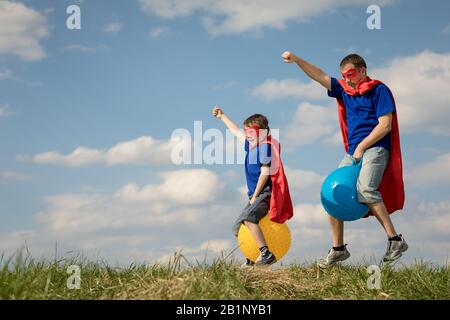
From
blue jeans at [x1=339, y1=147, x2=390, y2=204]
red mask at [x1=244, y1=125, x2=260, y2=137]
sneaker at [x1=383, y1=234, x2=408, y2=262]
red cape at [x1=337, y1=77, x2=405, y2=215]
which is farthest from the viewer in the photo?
red mask at [x1=244, y1=125, x2=260, y2=137]

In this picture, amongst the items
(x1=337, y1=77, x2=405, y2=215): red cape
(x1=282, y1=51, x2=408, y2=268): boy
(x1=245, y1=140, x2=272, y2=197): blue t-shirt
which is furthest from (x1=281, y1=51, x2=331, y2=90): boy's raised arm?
(x1=245, y1=140, x2=272, y2=197): blue t-shirt

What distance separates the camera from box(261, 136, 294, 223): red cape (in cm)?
755

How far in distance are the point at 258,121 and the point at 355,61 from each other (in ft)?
5.38

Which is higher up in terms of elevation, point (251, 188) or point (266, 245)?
point (251, 188)

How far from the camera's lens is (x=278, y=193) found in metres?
7.59

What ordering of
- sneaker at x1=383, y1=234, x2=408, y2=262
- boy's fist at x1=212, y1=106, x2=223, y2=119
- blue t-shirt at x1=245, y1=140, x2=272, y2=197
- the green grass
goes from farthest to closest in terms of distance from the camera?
1. boy's fist at x1=212, y1=106, x2=223, y2=119
2. blue t-shirt at x1=245, y1=140, x2=272, y2=197
3. sneaker at x1=383, y1=234, x2=408, y2=262
4. the green grass

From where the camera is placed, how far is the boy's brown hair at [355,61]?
6.98 metres

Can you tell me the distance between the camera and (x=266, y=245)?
24.5 feet

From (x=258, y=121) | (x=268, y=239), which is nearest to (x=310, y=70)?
(x=258, y=121)

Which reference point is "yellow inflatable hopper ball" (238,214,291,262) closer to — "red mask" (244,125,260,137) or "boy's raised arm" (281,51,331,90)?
"red mask" (244,125,260,137)

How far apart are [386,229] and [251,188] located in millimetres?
1954
